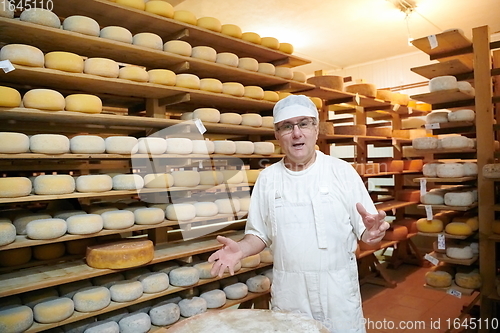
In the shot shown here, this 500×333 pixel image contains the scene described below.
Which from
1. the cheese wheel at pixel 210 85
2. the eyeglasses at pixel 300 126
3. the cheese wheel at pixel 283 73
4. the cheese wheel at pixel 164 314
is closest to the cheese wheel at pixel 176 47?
the cheese wheel at pixel 210 85

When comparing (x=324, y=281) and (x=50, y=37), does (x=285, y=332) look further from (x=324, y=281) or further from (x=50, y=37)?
(x=50, y=37)

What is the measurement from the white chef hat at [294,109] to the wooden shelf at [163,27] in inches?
49.0

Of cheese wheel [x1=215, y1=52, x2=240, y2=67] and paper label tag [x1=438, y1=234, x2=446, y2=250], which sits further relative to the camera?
paper label tag [x1=438, y1=234, x2=446, y2=250]

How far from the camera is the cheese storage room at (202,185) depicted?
1.74 meters

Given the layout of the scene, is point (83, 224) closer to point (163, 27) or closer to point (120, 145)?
point (120, 145)

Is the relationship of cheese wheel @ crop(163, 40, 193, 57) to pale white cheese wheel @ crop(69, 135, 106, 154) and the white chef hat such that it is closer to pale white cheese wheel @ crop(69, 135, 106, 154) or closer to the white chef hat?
pale white cheese wheel @ crop(69, 135, 106, 154)

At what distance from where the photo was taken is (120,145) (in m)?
2.27

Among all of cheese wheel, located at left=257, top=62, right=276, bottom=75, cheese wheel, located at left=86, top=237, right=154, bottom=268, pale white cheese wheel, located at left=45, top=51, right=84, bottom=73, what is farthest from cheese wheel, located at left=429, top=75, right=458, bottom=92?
pale white cheese wheel, located at left=45, top=51, right=84, bottom=73

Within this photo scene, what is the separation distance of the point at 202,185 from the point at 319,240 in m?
1.24

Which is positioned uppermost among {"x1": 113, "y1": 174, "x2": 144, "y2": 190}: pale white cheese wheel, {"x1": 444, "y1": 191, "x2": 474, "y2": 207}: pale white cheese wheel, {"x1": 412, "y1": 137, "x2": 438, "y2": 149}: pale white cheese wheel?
{"x1": 412, "y1": 137, "x2": 438, "y2": 149}: pale white cheese wheel

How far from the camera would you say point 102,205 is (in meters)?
2.56

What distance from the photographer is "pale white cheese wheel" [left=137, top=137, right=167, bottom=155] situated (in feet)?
7.75

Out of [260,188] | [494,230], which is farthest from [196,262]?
[494,230]

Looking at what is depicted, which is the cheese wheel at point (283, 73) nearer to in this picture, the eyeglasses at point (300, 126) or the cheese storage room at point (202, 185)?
the cheese storage room at point (202, 185)
